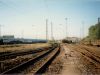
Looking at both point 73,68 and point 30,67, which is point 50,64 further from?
point 73,68

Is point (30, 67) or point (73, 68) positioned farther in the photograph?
point (30, 67)

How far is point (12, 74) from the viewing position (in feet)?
36.5

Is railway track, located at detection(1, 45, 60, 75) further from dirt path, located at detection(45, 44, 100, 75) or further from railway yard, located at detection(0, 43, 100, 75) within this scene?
dirt path, located at detection(45, 44, 100, 75)

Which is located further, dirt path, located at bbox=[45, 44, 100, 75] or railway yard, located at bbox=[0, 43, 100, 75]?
railway yard, located at bbox=[0, 43, 100, 75]

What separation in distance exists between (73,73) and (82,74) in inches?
22.5

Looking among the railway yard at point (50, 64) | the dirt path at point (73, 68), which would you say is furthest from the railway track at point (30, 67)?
the dirt path at point (73, 68)

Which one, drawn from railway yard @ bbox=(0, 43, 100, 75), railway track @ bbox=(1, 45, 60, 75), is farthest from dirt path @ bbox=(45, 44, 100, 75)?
railway track @ bbox=(1, 45, 60, 75)

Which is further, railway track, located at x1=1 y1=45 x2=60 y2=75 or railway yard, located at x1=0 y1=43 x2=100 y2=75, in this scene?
railway yard, located at x1=0 y1=43 x2=100 y2=75

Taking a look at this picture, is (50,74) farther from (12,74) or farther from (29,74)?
(12,74)

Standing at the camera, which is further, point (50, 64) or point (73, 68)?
point (50, 64)

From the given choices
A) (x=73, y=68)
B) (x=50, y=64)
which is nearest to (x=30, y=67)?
(x=50, y=64)

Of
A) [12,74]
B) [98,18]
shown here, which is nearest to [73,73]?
[12,74]

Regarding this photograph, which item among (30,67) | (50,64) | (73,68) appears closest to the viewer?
(73,68)

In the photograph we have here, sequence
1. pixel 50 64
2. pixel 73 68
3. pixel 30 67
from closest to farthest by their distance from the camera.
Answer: pixel 73 68 → pixel 30 67 → pixel 50 64
